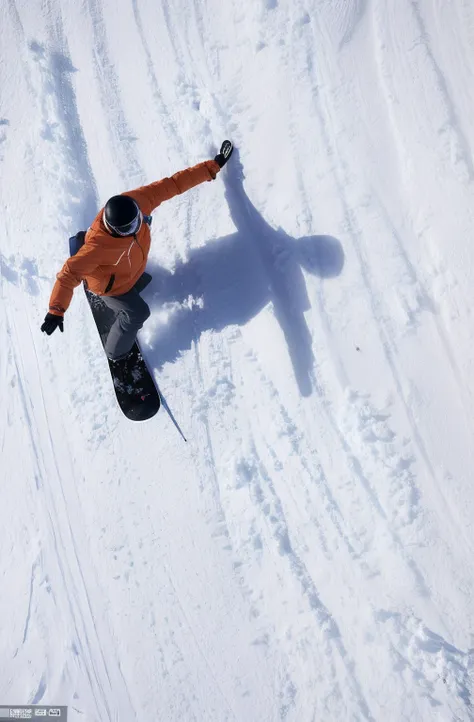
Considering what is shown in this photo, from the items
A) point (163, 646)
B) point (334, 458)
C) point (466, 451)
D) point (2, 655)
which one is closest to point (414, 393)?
point (466, 451)

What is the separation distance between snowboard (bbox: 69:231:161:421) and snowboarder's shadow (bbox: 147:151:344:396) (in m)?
0.16

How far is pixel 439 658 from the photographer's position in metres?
3.61

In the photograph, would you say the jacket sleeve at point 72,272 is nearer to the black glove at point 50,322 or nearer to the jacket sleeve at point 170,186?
the black glove at point 50,322

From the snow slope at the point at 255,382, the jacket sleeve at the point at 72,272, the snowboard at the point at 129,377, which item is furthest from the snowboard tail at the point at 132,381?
the jacket sleeve at the point at 72,272

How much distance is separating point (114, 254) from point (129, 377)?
52.2 inches

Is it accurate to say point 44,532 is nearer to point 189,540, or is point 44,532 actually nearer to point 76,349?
point 189,540

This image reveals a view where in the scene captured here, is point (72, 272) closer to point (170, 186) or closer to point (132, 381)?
point (170, 186)

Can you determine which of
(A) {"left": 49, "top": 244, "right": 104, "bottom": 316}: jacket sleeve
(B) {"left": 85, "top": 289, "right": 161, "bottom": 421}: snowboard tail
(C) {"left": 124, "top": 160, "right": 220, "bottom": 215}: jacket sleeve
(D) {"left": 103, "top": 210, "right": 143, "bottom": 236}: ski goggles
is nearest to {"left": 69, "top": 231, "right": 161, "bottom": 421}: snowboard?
(B) {"left": 85, "top": 289, "right": 161, "bottom": 421}: snowboard tail

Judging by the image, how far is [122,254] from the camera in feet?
12.1

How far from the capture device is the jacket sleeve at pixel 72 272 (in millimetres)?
3590

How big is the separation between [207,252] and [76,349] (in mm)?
1580

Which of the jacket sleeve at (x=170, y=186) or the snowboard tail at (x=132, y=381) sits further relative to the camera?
the snowboard tail at (x=132, y=381)

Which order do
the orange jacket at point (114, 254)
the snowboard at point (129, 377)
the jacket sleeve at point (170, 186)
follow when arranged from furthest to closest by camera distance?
1. the snowboard at point (129, 377)
2. the jacket sleeve at point (170, 186)
3. the orange jacket at point (114, 254)

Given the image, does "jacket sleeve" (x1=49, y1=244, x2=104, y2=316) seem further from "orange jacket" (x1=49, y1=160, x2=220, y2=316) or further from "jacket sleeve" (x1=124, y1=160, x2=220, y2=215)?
"jacket sleeve" (x1=124, y1=160, x2=220, y2=215)
